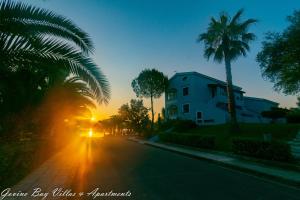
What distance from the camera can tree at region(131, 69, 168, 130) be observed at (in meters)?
49.9

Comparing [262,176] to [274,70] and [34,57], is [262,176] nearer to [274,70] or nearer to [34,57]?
[34,57]

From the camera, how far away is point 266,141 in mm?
12273

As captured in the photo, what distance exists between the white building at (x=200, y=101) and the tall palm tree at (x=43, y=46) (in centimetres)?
3488

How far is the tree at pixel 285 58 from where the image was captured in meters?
17.6

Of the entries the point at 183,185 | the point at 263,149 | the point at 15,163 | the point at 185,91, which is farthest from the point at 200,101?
the point at 15,163

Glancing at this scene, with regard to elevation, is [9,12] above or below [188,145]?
above

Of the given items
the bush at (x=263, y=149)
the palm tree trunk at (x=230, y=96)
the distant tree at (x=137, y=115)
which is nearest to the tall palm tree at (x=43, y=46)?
the bush at (x=263, y=149)

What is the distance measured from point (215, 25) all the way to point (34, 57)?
83.9 feet

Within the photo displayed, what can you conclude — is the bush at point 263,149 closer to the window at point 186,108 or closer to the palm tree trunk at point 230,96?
the palm tree trunk at point 230,96

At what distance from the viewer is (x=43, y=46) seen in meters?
5.97

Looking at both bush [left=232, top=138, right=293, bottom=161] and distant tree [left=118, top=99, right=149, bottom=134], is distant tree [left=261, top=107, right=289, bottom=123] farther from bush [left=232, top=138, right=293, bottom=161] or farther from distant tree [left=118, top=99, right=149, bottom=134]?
bush [left=232, top=138, right=293, bottom=161]

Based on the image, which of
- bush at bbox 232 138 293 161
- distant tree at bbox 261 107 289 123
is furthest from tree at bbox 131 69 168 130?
bush at bbox 232 138 293 161

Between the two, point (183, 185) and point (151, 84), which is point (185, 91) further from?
point (183, 185)

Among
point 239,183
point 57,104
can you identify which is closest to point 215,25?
point 57,104
